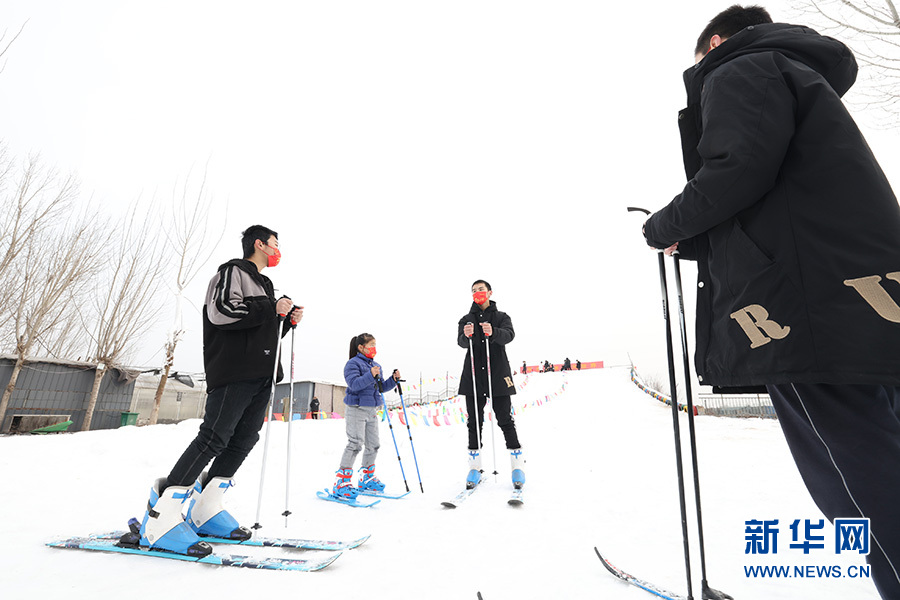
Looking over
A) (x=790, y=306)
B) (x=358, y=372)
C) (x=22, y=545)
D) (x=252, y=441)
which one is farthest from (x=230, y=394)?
(x=790, y=306)

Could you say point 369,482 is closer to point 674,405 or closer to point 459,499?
point 459,499

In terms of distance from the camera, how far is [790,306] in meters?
1.27

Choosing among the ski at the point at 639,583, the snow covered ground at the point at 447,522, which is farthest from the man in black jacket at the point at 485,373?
the ski at the point at 639,583

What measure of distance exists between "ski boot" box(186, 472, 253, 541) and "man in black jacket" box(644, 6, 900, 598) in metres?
2.96

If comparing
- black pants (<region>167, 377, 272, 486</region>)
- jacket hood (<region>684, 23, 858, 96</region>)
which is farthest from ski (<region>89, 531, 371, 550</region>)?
jacket hood (<region>684, 23, 858, 96</region>)

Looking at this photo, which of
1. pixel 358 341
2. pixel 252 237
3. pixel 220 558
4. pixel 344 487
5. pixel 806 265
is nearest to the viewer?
pixel 806 265

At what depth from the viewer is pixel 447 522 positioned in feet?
10.8

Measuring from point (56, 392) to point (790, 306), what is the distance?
827 inches

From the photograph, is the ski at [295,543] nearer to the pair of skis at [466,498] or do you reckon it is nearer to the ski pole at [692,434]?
the pair of skis at [466,498]

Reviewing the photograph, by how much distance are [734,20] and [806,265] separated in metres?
1.28

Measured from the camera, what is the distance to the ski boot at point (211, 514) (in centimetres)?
271

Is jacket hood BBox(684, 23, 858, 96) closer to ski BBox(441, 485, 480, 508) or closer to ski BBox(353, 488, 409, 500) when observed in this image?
ski BBox(441, 485, 480, 508)

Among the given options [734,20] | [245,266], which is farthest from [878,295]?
[245,266]

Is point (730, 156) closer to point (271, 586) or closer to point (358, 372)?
point (271, 586)
